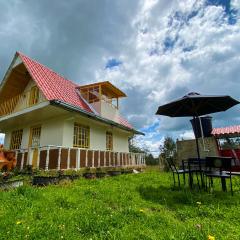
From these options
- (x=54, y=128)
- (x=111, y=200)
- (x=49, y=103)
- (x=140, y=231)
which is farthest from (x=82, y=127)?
(x=140, y=231)

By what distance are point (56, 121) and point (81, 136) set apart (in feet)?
5.59

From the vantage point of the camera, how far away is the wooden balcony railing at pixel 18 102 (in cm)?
1260

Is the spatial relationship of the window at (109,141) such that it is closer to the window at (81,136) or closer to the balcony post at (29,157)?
the window at (81,136)

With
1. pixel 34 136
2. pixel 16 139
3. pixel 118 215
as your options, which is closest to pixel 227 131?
pixel 34 136

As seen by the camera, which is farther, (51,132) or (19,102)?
(19,102)

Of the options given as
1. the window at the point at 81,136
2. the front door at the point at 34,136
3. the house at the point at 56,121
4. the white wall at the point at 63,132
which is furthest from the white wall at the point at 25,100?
the window at the point at 81,136

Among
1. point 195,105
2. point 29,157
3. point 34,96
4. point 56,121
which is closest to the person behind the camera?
point 195,105

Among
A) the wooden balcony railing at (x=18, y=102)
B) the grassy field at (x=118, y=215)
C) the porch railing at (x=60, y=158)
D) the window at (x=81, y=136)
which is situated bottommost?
the grassy field at (x=118, y=215)

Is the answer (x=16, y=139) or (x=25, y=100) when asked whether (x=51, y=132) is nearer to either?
(x=25, y=100)

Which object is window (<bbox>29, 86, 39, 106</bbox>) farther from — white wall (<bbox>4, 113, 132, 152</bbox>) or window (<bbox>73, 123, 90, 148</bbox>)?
window (<bbox>73, 123, 90, 148</bbox>)

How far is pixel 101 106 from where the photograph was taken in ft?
45.6

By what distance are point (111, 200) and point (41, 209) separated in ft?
5.24

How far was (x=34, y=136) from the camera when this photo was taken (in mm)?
12797

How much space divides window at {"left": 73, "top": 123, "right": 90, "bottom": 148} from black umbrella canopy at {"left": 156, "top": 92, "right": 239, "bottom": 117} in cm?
597
